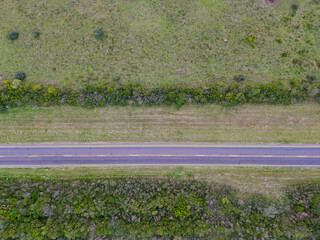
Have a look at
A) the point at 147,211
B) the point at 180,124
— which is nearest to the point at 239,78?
the point at 180,124

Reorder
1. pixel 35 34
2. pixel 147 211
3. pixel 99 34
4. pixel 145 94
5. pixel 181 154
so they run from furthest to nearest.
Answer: pixel 181 154 → pixel 35 34 → pixel 99 34 → pixel 145 94 → pixel 147 211

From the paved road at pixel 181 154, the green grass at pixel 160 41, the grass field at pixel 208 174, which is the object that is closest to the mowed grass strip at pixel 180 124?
the paved road at pixel 181 154

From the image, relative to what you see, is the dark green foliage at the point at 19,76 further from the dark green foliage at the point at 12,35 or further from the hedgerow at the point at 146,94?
the dark green foliage at the point at 12,35

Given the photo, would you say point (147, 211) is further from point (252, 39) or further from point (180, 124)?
point (252, 39)

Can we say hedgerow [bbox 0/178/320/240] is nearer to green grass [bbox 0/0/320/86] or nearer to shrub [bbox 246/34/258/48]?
green grass [bbox 0/0/320/86]

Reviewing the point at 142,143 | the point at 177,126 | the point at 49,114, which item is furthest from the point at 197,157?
the point at 49,114

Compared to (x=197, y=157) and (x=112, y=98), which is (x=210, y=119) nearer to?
(x=197, y=157)
